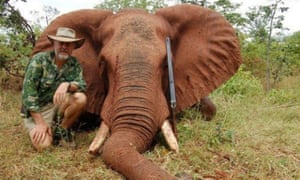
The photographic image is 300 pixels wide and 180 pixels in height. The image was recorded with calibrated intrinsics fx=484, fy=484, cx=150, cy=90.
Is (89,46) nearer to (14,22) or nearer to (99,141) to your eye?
(99,141)

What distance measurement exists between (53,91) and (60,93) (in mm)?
473

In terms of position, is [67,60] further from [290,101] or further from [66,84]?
[290,101]

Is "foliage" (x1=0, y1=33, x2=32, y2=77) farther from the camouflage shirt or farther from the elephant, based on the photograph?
the camouflage shirt

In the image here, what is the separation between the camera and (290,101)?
881 centimetres

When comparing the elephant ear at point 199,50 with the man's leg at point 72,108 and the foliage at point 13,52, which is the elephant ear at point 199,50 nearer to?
the man's leg at point 72,108

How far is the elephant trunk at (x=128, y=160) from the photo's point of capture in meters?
3.76

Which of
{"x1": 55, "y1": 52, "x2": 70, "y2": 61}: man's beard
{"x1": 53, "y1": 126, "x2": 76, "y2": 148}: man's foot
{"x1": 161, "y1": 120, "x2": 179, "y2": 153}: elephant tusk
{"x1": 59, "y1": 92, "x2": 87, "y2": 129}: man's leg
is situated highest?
{"x1": 55, "y1": 52, "x2": 70, "y2": 61}: man's beard

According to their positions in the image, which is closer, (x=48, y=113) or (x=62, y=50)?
(x=62, y=50)

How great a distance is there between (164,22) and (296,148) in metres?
2.11

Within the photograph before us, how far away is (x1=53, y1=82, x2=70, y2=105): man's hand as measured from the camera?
4.89 metres

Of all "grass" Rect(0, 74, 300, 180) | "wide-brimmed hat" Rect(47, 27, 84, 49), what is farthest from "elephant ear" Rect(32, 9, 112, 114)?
"wide-brimmed hat" Rect(47, 27, 84, 49)

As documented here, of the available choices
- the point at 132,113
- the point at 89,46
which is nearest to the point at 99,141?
the point at 132,113

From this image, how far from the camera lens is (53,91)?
5.36m

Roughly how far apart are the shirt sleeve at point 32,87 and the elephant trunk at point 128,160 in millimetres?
1108
